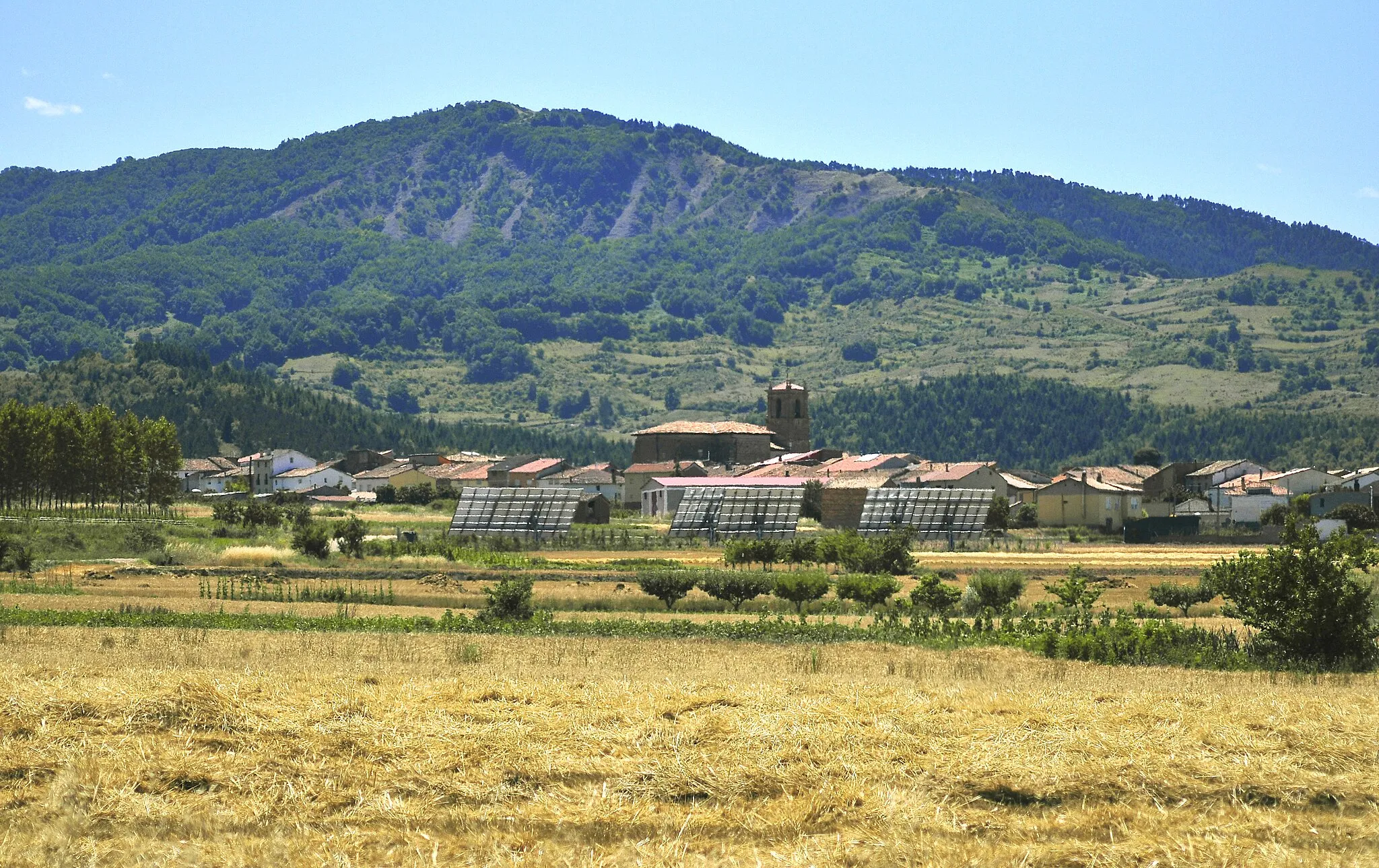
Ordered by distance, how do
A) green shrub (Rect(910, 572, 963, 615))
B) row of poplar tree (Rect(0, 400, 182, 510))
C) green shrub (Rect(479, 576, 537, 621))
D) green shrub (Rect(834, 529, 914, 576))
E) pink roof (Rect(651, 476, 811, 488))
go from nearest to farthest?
1. green shrub (Rect(479, 576, 537, 621))
2. green shrub (Rect(910, 572, 963, 615))
3. green shrub (Rect(834, 529, 914, 576))
4. row of poplar tree (Rect(0, 400, 182, 510))
5. pink roof (Rect(651, 476, 811, 488))

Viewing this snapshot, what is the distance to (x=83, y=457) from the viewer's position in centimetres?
9456

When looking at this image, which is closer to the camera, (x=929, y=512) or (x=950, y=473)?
(x=929, y=512)

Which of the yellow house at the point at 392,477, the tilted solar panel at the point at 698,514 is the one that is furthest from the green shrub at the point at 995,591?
the yellow house at the point at 392,477

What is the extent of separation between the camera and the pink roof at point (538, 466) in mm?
151625

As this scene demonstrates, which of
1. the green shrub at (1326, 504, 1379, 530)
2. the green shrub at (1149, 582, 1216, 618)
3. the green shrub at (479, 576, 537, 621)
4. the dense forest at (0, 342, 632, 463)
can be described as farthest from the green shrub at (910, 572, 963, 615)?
the dense forest at (0, 342, 632, 463)

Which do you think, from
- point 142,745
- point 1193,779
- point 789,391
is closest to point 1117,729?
point 1193,779

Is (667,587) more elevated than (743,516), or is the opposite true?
(667,587)

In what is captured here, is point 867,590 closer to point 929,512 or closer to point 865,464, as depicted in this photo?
point 929,512

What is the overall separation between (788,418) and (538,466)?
85.4 ft

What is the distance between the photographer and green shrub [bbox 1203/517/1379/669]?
28375 mm

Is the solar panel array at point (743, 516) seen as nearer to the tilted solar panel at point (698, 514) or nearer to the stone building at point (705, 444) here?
the tilted solar panel at point (698, 514)

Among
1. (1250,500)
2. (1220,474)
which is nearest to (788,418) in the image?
(1220,474)

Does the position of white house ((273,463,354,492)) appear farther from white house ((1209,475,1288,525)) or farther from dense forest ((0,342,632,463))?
white house ((1209,475,1288,525))

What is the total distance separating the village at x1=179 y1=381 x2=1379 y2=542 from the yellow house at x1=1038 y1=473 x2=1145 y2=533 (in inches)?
3.9
